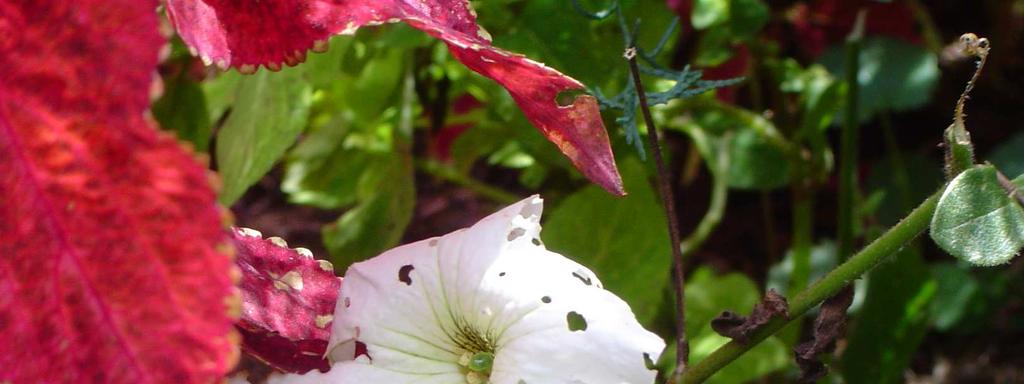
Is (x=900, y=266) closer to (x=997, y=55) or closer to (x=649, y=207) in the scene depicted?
(x=649, y=207)

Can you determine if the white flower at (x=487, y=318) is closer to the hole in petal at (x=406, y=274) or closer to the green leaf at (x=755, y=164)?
the hole in petal at (x=406, y=274)

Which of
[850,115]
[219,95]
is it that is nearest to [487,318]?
[850,115]

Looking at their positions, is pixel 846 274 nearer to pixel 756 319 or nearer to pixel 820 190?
pixel 756 319

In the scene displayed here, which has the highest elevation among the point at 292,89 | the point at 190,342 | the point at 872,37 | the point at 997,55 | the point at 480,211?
the point at 997,55

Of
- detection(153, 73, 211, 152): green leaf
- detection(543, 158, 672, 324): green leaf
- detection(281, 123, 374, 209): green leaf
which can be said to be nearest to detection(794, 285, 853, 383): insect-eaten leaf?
detection(543, 158, 672, 324): green leaf

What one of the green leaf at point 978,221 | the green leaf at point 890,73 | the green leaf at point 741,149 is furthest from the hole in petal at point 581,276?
the green leaf at point 890,73

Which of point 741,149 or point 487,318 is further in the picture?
point 741,149

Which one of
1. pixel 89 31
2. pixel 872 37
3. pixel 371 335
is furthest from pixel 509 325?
pixel 872 37

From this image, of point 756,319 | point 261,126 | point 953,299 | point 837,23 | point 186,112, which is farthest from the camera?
point 837,23
